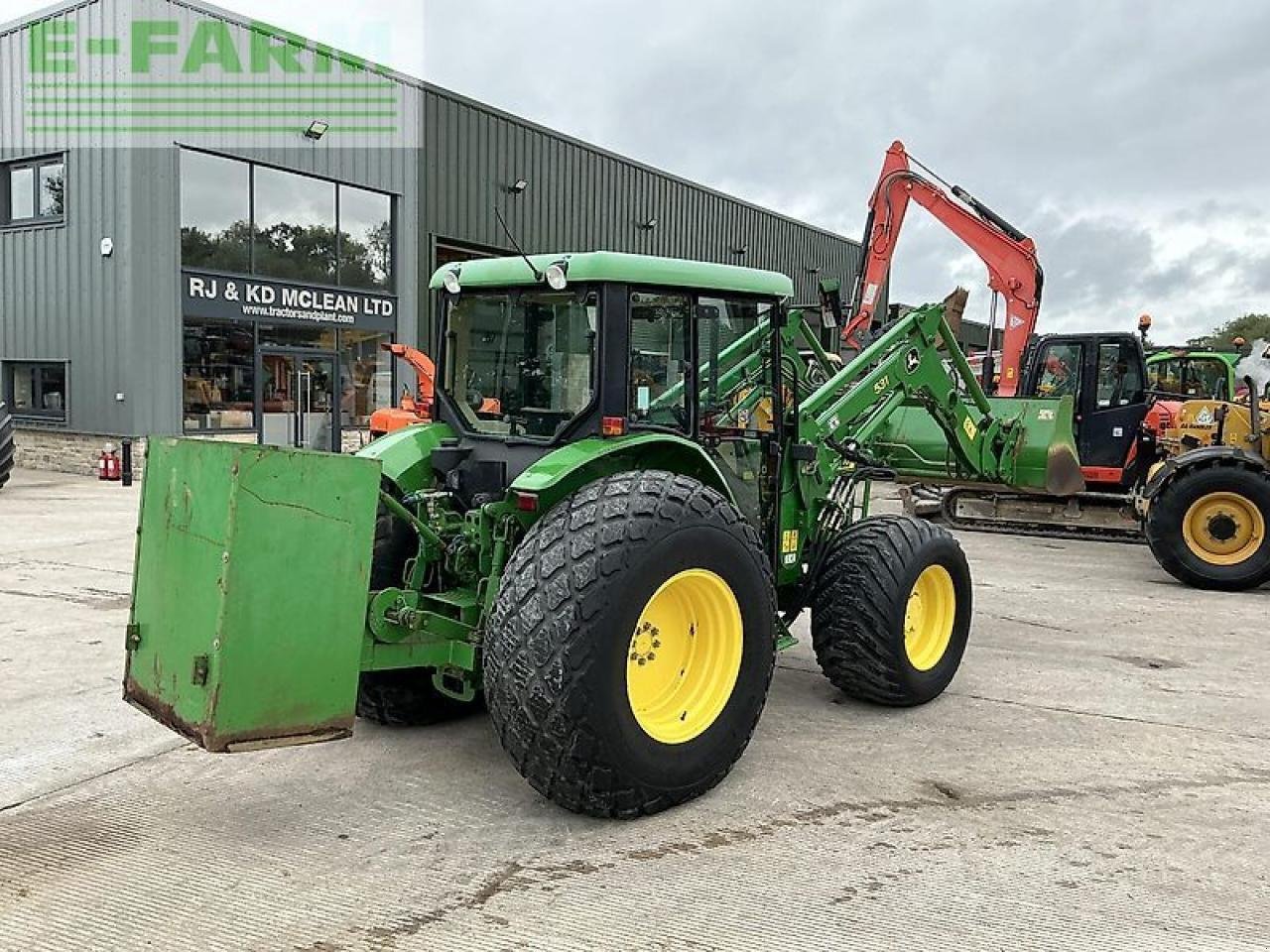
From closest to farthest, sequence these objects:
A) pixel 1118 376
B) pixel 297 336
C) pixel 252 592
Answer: pixel 252 592, pixel 1118 376, pixel 297 336

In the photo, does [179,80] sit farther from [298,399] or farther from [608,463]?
[608,463]

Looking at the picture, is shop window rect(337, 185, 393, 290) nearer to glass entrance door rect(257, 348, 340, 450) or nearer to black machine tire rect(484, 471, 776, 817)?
glass entrance door rect(257, 348, 340, 450)

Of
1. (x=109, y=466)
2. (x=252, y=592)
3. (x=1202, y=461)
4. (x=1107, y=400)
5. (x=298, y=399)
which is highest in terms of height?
(x=1107, y=400)

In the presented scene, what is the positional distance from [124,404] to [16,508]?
3.99 m

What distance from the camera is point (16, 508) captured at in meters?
12.9

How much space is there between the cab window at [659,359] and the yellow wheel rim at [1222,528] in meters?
6.90

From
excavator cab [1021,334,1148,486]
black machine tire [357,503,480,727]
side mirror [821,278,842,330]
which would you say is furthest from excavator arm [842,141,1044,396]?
black machine tire [357,503,480,727]

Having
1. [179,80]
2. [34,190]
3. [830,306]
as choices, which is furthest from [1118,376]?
[34,190]

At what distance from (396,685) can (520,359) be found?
1.62m

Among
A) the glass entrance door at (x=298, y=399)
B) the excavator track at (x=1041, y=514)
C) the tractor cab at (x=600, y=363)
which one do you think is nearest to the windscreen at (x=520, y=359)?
the tractor cab at (x=600, y=363)

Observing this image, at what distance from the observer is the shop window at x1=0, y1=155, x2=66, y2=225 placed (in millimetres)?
17359

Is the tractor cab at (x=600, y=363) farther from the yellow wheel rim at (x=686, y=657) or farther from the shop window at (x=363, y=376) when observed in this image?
the shop window at (x=363, y=376)

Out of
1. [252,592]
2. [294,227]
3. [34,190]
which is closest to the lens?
[252,592]

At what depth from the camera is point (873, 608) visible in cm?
523
